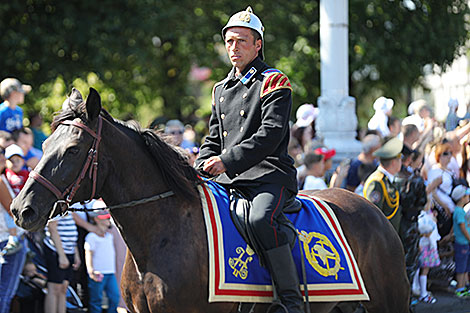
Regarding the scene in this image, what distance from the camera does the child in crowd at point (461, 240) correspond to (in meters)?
11.5

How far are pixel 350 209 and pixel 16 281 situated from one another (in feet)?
12.6

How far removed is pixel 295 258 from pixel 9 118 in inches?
271

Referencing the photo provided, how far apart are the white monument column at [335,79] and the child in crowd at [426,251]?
2.89m

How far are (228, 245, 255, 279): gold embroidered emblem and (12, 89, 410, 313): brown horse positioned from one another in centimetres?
21

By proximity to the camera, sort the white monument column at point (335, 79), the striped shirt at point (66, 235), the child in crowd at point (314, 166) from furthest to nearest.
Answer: the white monument column at point (335, 79) → the child in crowd at point (314, 166) → the striped shirt at point (66, 235)

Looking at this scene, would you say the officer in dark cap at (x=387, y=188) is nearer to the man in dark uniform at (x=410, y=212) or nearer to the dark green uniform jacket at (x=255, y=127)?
the man in dark uniform at (x=410, y=212)

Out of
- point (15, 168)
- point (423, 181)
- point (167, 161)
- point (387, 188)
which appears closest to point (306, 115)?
point (423, 181)

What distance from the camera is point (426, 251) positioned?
436 inches

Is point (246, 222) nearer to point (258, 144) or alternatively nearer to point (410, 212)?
point (258, 144)

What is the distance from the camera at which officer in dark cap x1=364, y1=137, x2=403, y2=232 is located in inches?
338

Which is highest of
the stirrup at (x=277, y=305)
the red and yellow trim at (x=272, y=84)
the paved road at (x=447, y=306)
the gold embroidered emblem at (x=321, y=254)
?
the red and yellow trim at (x=272, y=84)

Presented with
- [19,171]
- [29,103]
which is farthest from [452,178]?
[29,103]

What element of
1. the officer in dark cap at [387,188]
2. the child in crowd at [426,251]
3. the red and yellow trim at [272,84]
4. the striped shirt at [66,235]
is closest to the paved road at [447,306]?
the child in crowd at [426,251]

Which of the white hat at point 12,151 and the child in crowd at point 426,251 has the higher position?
the white hat at point 12,151
